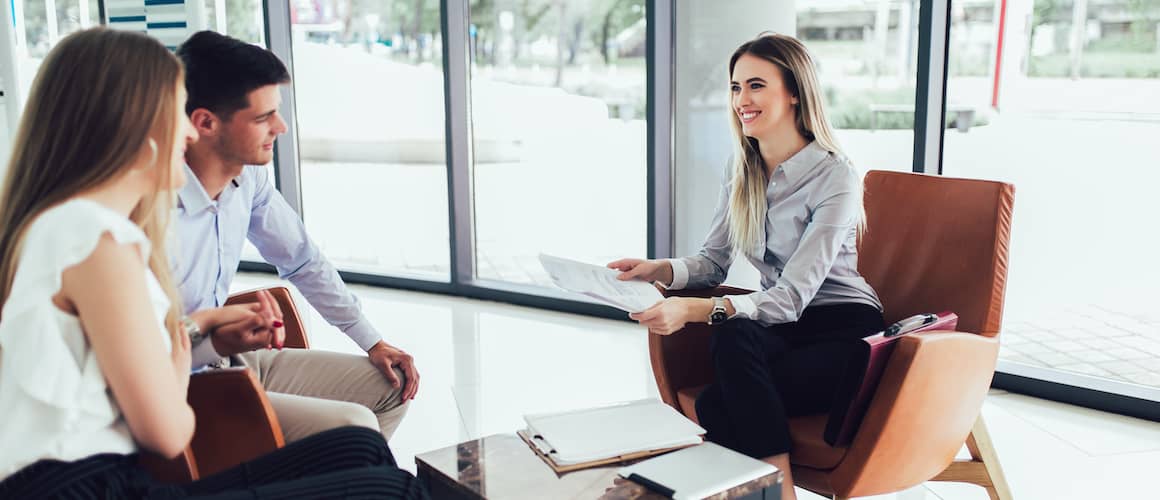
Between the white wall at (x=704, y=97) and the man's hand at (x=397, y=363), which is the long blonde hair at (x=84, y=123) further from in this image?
the white wall at (x=704, y=97)

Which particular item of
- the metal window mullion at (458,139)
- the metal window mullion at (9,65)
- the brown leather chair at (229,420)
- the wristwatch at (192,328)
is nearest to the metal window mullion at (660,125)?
the metal window mullion at (458,139)

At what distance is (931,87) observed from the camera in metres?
3.40

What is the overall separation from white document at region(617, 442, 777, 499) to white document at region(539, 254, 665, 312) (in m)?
0.49

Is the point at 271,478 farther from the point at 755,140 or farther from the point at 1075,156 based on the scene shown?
the point at 1075,156

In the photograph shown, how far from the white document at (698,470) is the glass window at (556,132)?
9.33 ft

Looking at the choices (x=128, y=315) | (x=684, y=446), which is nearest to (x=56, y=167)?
(x=128, y=315)

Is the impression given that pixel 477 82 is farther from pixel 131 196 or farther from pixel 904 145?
pixel 131 196

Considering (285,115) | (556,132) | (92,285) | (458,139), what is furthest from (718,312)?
(285,115)

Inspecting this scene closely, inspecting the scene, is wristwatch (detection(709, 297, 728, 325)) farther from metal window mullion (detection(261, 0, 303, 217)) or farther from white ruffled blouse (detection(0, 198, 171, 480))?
metal window mullion (detection(261, 0, 303, 217))

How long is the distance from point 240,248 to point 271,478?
803mm

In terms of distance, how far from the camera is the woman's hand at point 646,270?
2525 mm

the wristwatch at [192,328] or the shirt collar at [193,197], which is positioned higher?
the shirt collar at [193,197]

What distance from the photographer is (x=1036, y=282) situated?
397 cm

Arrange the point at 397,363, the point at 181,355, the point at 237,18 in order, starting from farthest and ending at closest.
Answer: the point at 237,18 < the point at 397,363 < the point at 181,355
